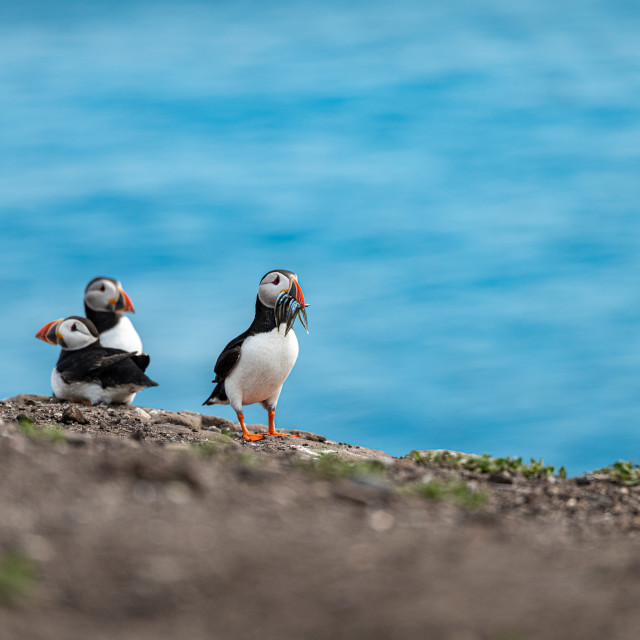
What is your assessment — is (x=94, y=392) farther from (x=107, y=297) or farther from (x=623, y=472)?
(x=623, y=472)

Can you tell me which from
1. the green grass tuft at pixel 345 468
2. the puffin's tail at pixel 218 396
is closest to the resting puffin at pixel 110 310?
the puffin's tail at pixel 218 396

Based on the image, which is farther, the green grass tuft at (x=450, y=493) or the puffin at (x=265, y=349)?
the puffin at (x=265, y=349)

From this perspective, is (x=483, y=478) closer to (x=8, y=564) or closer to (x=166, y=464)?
(x=166, y=464)

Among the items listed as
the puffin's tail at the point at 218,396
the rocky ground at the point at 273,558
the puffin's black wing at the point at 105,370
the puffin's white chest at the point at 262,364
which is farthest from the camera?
the puffin's black wing at the point at 105,370

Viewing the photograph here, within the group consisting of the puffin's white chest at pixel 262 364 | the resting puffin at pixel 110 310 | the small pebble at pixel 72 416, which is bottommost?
the small pebble at pixel 72 416

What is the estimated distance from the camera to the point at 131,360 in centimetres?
1475

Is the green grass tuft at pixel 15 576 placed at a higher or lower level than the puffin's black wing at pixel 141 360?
lower

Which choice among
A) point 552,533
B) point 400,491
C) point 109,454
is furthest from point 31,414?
point 552,533

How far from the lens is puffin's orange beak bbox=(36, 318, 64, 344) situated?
51.4 ft

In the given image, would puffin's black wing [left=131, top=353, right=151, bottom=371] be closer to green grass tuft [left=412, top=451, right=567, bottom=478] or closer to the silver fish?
the silver fish

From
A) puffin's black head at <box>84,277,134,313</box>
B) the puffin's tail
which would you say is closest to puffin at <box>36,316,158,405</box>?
puffin's black head at <box>84,277,134,313</box>

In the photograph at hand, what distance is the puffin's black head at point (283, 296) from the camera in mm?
12078

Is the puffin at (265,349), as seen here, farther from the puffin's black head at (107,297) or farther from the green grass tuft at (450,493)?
the green grass tuft at (450,493)

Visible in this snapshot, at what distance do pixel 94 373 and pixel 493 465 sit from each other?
7747 mm
